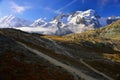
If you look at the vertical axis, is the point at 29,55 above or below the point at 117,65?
above

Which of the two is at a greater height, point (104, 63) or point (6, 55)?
point (6, 55)

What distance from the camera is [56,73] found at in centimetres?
5662

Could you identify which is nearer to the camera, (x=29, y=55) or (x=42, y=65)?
(x=42, y=65)

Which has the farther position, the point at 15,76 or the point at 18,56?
the point at 18,56

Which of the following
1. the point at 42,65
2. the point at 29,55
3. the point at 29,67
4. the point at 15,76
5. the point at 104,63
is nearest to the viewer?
the point at 15,76

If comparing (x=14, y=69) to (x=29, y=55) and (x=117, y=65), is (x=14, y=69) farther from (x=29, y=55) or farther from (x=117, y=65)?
(x=117, y=65)

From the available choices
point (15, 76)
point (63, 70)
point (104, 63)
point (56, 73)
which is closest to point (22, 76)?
point (15, 76)

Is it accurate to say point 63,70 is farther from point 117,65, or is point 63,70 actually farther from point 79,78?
point 117,65

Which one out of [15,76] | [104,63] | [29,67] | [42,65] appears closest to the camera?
[15,76]

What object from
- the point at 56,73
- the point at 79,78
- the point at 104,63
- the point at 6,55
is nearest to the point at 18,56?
the point at 6,55

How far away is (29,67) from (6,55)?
266 inches

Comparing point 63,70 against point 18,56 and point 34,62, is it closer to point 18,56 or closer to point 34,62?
point 34,62

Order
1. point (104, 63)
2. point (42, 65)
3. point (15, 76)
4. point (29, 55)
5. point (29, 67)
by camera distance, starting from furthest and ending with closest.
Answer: point (104, 63), point (29, 55), point (42, 65), point (29, 67), point (15, 76)

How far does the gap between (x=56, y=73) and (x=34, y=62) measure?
6.34 meters
